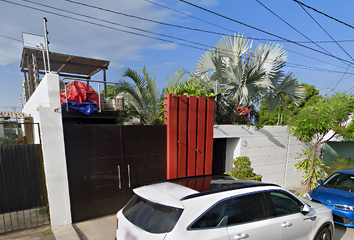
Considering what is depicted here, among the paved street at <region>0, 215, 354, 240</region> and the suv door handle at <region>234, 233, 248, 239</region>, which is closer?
the suv door handle at <region>234, 233, 248, 239</region>

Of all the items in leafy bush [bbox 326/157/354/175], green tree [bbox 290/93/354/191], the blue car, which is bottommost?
leafy bush [bbox 326/157/354/175]

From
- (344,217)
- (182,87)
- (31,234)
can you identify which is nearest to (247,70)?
(182,87)

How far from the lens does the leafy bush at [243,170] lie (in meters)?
6.94

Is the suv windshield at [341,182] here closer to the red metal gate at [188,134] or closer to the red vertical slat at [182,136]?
the red metal gate at [188,134]

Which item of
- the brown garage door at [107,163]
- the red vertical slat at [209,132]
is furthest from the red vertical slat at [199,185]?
the red vertical slat at [209,132]

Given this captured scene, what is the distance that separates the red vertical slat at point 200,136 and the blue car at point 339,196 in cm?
329

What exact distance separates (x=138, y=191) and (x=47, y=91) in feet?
10.9

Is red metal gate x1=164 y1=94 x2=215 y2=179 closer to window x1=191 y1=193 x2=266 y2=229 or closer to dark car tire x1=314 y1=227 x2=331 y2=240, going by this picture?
window x1=191 y1=193 x2=266 y2=229

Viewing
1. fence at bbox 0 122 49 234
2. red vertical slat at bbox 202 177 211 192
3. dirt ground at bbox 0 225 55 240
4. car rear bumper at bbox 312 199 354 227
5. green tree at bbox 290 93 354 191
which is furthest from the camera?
green tree at bbox 290 93 354 191

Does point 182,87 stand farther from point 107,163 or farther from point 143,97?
point 107,163

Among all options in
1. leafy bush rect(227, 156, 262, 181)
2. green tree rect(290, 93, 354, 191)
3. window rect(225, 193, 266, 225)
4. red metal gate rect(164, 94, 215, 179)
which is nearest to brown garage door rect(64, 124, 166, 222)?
red metal gate rect(164, 94, 215, 179)

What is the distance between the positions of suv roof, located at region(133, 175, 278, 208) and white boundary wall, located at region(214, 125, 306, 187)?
12.5ft

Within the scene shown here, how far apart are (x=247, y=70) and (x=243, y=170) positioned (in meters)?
3.68

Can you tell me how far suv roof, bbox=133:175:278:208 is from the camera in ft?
8.74
